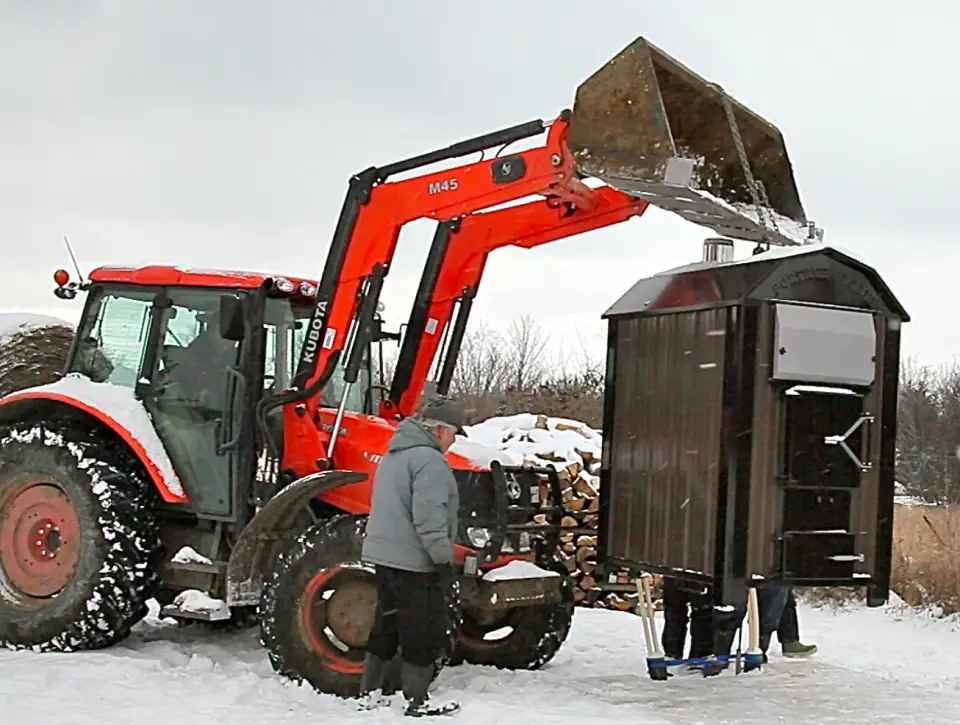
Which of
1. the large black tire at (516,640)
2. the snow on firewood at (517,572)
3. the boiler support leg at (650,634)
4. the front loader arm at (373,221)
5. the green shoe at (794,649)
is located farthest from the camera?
the green shoe at (794,649)

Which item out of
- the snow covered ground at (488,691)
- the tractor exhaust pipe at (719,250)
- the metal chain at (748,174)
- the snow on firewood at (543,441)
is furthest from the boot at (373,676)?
the snow on firewood at (543,441)

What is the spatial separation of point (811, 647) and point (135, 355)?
5.17m

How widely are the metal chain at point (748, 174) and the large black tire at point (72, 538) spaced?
4156 millimetres

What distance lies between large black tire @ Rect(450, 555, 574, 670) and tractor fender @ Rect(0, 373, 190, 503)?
6.41 ft

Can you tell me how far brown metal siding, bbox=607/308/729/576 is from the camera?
6266 millimetres

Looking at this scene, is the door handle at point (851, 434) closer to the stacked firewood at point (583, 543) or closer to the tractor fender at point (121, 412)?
the tractor fender at point (121, 412)

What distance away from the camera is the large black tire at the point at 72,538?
7570 millimetres

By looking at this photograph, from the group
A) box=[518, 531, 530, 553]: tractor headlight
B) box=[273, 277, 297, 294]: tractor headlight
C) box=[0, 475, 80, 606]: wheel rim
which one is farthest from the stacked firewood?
box=[0, 475, 80, 606]: wheel rim

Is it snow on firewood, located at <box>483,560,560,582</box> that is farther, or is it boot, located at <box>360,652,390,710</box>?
snow on firewood, located at <box>483,560,560,582</box>

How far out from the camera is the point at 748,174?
652 cm

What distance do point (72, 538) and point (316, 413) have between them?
5.80 ft

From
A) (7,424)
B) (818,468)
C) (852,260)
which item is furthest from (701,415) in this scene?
(7,424)

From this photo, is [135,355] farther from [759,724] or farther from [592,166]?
[759,724]

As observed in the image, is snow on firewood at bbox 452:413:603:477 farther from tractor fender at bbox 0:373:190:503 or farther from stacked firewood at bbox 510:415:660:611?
tractor fender at bbox 0:373:190:503
